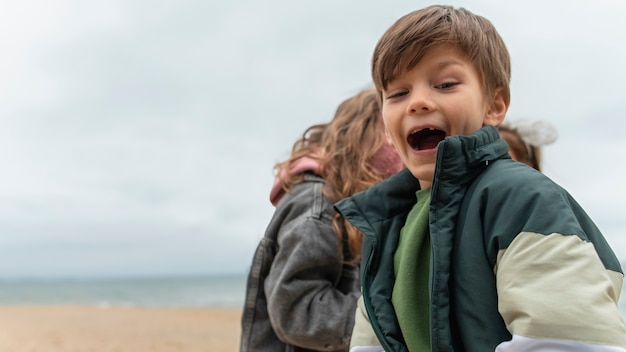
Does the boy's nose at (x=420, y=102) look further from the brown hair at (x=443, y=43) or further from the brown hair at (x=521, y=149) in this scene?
the brown hair at (x=521, y=149)

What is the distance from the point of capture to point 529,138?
3.57m

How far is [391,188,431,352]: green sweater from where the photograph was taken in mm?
1485

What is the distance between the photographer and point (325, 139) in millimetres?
2869

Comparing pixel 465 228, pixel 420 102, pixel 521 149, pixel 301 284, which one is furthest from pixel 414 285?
pixel 521 149

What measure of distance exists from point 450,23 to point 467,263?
24.3 inches

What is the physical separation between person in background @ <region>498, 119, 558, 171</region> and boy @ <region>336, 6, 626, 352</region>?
189 cm

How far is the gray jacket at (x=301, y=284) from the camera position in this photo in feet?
8.04

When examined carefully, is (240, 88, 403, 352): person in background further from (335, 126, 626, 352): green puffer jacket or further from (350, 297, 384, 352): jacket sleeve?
(335, 126, 626, 352): green puffer jacket

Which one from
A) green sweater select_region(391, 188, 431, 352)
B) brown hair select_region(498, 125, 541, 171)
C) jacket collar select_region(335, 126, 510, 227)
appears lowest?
green sweater select_region(391, 188, 431, 352)

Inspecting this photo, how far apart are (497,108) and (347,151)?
43.5 inches

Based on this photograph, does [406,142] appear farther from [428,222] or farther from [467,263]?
[467,263]

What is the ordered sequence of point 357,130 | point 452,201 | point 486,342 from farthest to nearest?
point 357,130, point 452,201, point 486,342

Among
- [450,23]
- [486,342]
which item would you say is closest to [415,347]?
[486,342]

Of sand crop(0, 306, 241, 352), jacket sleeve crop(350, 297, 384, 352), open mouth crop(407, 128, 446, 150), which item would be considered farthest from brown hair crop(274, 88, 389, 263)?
sand crop(0, 306, 241, 352)
